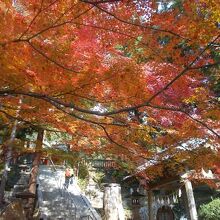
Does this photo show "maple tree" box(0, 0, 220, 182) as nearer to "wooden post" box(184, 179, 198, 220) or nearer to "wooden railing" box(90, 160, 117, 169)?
"wooden post" box(184, 179, 198, 220)

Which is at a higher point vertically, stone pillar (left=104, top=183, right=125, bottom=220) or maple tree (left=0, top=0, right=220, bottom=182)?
maple tree (left=0, top=0, right=220, bottom=182)

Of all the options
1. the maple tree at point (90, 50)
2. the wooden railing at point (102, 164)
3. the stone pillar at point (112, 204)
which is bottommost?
the stone pillar at point (112, 204)

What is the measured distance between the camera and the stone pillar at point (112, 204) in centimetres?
974

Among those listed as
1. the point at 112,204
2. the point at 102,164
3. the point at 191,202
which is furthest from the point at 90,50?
the point at 102,164

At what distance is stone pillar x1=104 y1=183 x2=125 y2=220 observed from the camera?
9742 millimetres

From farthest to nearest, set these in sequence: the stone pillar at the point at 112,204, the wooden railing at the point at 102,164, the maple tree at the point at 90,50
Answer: the wooden railing at the point at 102,164 < the stone pillar at the point at 112,204 < the maple tree at the point at 90,50

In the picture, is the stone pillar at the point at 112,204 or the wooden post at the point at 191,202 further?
the wooden post at the point at 191,202

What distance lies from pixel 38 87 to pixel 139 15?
2.95 meters

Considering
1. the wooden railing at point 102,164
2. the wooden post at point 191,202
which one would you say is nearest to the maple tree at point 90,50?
the wooden post at point 191,202

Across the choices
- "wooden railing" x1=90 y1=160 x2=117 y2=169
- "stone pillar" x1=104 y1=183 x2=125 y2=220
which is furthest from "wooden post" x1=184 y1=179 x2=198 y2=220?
"wooden railing" x1=90 y1=160 x2=117 y2=169

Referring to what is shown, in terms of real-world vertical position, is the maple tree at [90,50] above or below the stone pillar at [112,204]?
above

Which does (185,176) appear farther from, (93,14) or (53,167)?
(53,167)

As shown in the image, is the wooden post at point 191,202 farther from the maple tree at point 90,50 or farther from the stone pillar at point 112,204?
the stone pillar at point 112,204

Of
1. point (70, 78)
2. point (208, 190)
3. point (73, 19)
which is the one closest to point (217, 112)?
point (70, 78)
